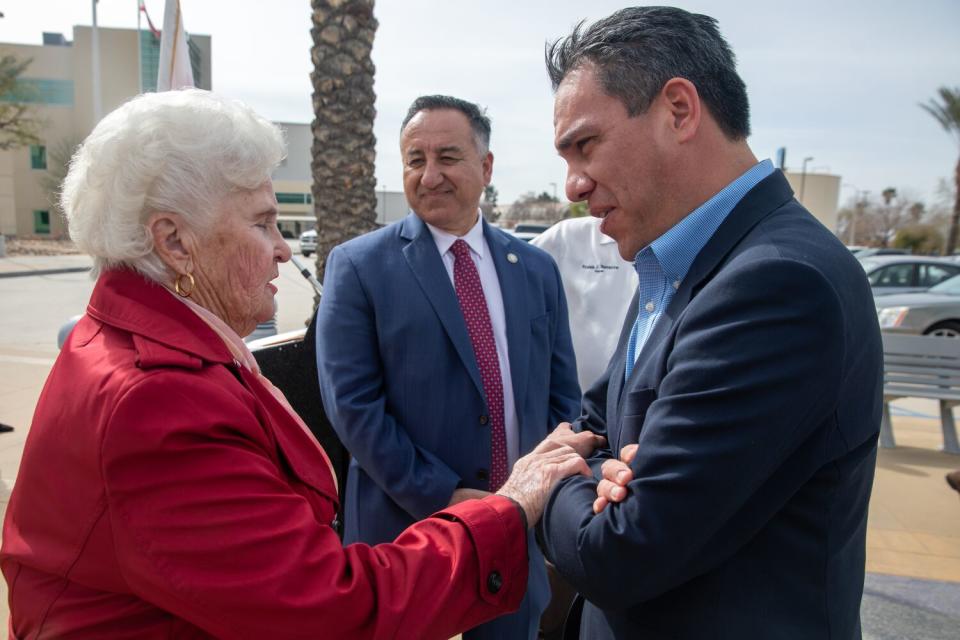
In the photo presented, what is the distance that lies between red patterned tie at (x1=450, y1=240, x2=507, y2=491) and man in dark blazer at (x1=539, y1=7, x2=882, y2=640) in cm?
100

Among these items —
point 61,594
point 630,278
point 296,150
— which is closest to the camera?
point 61,594

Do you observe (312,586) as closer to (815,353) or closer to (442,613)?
(442,613)

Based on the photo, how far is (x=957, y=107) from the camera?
1082 inches

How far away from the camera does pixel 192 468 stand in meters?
1.18

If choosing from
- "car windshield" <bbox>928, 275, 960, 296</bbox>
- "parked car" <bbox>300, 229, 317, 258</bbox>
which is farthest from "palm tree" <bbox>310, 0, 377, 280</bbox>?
"parked car" <bbox>300, 229, 317, 258</bbox>

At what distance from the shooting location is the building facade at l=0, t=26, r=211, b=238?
42844 millimetres

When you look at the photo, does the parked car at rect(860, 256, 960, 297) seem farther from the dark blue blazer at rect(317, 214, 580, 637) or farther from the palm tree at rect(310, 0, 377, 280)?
the dark blue blazer at rect(317, 214, 580, 637)

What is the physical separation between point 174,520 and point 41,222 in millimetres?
53517

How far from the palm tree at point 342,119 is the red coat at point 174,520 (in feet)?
16.9

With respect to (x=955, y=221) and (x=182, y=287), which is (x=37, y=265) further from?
(x=955, y=221)

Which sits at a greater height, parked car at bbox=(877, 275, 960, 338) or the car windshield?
→ the car windshield

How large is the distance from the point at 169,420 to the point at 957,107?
33.8 metres

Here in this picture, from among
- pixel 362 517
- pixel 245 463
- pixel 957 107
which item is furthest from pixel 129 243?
pixel 957 107

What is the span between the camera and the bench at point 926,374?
6.20 m
